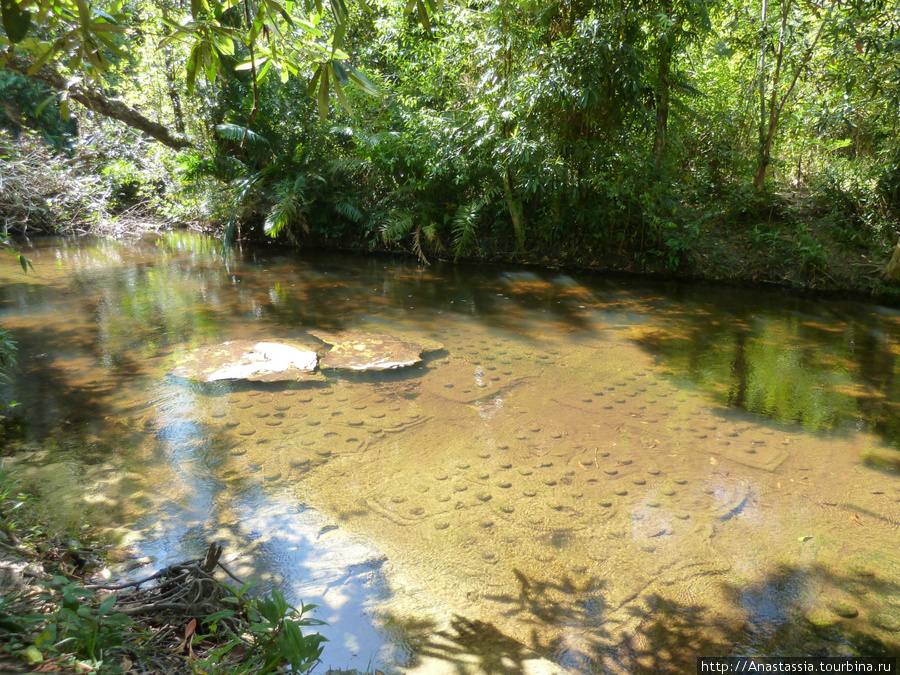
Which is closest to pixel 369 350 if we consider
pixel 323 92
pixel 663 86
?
pixel 323 92

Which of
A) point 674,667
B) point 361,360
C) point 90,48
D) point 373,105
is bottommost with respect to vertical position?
point 674,667

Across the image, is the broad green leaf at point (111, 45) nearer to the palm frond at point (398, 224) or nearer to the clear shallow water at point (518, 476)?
the clear shallow water at point (518, 476)

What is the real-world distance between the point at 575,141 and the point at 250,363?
5.61 meters

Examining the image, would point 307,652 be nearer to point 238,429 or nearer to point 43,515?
point 43,515

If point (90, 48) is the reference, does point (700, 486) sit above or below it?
below

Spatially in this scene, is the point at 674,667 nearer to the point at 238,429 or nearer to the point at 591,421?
the point at 591,421

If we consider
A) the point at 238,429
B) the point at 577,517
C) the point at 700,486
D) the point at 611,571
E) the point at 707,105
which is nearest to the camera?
the point at 611,571

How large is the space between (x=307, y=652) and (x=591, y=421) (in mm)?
2828

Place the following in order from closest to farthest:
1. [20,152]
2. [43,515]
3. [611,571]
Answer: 1. [611,571]
2. [43,515]
3. [20,152]

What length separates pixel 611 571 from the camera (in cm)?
251

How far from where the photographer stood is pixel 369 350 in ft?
17.0

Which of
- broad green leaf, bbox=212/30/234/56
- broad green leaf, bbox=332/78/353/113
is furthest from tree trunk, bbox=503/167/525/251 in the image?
broad green leaf, bbox=332/78/353/113

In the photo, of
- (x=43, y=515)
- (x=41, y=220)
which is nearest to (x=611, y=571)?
(x=43, y=515)

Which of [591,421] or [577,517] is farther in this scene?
[591,421]
